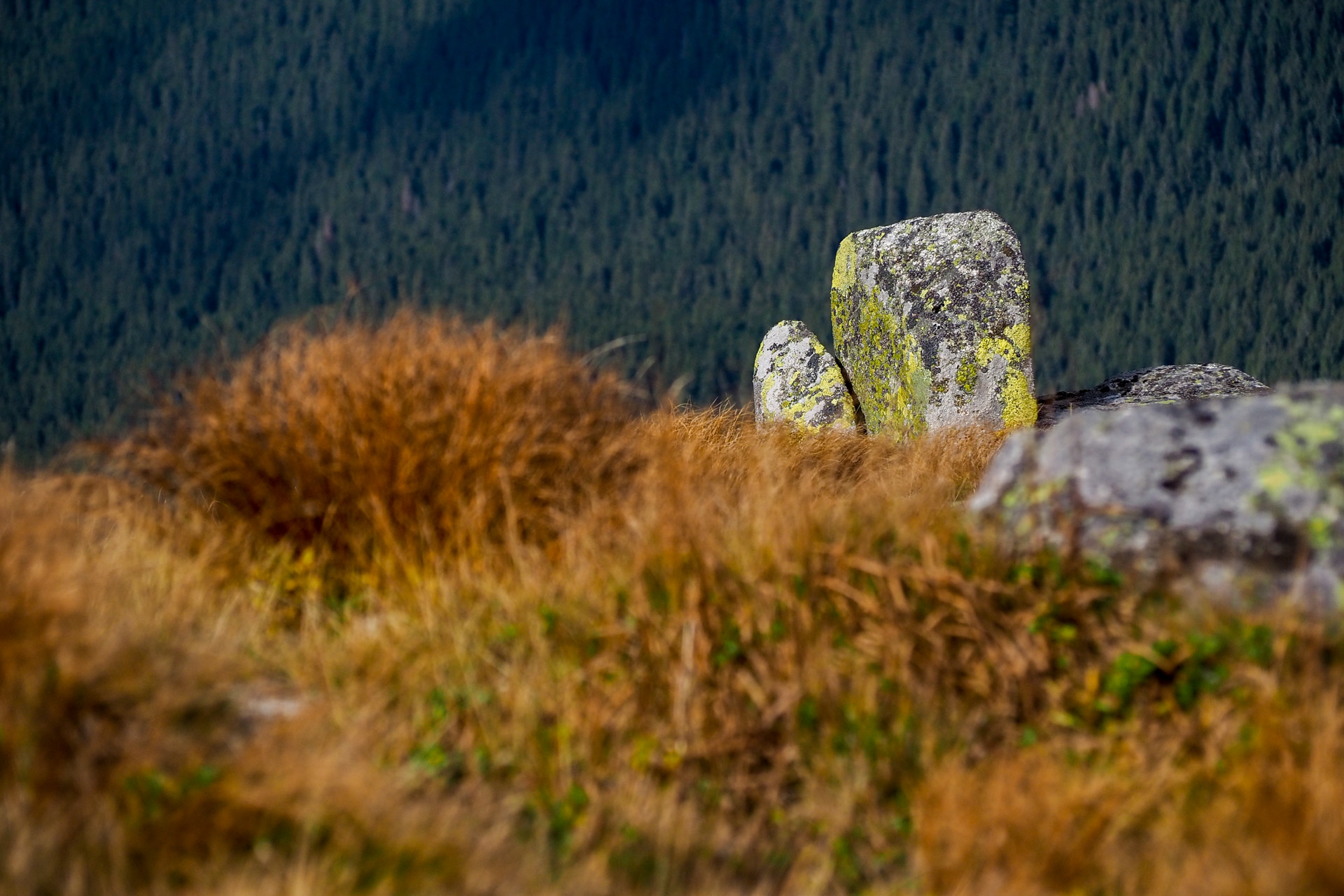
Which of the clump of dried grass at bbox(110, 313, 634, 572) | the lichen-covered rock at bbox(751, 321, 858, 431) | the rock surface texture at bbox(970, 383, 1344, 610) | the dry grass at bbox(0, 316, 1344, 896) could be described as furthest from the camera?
the lichen-covered rock at bbox(751, 321, 858, 431)

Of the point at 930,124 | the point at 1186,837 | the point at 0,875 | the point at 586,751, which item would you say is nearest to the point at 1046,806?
the point at 1186,837

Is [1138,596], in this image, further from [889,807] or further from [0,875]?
[0,875]

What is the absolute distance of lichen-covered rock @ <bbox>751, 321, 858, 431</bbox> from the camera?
49.3 feet

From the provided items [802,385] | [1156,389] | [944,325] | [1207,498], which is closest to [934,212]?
[1156,389]

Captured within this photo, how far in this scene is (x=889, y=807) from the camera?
4027 mm

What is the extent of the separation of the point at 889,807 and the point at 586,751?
1.13 meters

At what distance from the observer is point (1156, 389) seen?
1467 cm

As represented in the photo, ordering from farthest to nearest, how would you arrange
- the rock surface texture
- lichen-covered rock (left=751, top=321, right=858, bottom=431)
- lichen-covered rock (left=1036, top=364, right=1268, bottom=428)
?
1. lichen-covered rock (left=751, top=321, right=858, bottom=431)
2. lichen-covered rock (left=1036, top=364, right=1268, bottom=428)
3. the rock surface texture

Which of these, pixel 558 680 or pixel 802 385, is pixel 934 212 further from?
pixel 558 680

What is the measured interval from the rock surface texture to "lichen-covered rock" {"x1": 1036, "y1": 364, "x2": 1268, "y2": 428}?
353 inches

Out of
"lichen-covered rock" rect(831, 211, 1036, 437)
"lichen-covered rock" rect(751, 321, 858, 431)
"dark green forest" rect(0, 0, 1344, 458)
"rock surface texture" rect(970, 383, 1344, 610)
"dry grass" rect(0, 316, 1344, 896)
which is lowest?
"dark green forest" rect(0, 0, 1344, 458)

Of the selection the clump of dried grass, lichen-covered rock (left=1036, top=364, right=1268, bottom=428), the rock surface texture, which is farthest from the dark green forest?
the rock surface texture

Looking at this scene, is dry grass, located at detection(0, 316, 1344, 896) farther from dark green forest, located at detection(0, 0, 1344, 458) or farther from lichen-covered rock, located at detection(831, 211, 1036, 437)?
dark green forest, located at detection(0, 0, 1344, 458)

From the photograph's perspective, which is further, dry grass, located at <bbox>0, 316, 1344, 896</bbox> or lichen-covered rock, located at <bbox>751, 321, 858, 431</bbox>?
lichen-covered rock, located at <bbox>751, 321, 858, 431</bbox>
